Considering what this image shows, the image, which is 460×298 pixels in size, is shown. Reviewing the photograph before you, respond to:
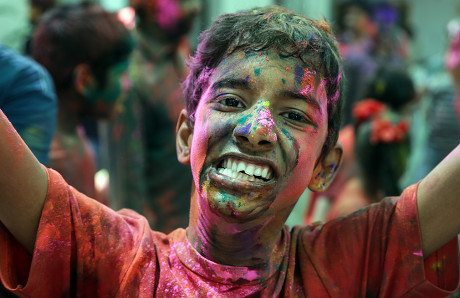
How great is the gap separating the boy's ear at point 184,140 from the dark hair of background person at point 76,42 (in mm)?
1476

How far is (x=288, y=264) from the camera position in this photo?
1748 mm

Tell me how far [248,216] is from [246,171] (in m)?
0.12

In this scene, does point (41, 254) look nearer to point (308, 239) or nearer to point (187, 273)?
point (187, 273)

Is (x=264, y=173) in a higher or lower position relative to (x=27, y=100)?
higher

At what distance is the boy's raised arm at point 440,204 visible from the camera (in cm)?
163

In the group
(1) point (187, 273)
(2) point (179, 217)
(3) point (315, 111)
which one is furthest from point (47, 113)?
(2) point (179, 217)

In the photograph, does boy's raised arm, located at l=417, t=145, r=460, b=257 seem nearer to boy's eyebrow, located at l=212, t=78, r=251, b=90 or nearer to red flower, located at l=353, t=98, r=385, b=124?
boy's eyebrow, located at l=212, t=78, r=251, b=90

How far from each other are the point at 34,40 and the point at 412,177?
3411mm

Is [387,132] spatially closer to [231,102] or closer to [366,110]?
[366,110]

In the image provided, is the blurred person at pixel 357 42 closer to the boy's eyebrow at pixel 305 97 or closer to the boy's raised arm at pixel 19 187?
the boy's eyebrow at pixel 305 97

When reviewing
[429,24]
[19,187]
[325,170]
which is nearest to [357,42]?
[429,24]

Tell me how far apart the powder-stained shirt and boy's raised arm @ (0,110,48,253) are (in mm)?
29

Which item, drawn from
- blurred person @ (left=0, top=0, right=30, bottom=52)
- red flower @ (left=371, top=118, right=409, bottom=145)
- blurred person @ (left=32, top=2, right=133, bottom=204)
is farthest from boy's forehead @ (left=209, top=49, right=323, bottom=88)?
blurred person @ (left=0, top=0, right=30, bottom=52)

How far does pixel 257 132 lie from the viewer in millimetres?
1529
